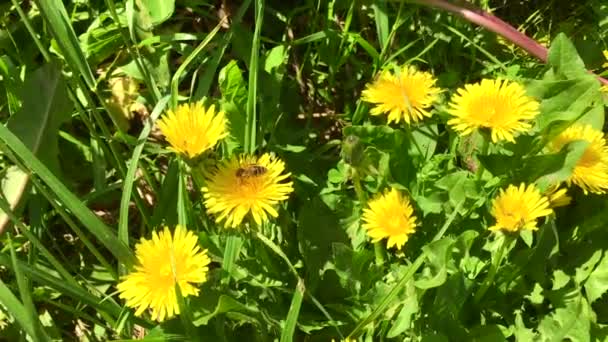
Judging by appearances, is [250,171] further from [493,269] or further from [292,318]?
[493,269]

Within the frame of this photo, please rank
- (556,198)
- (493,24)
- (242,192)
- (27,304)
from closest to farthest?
(27,304), (242,192), (556,198), (493,24)

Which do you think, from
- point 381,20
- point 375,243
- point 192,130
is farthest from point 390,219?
point 381,20

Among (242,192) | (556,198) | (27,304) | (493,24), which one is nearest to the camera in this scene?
(27,304)

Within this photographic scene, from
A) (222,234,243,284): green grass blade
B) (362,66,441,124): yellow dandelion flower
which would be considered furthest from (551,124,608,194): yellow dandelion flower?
(222,234,243,284): green grass blade

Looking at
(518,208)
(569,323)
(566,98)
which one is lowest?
(569,323)

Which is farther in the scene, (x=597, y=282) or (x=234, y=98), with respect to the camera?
(x=234, y=98)

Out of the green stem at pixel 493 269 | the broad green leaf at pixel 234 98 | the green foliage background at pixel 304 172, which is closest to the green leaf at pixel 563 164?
the green foliage background at pixel 304 172

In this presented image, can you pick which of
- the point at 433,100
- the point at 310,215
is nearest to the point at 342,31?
the point at 433,100

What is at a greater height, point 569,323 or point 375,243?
point 375,243

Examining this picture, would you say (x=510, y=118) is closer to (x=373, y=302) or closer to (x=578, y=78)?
(x=578, y=78)
